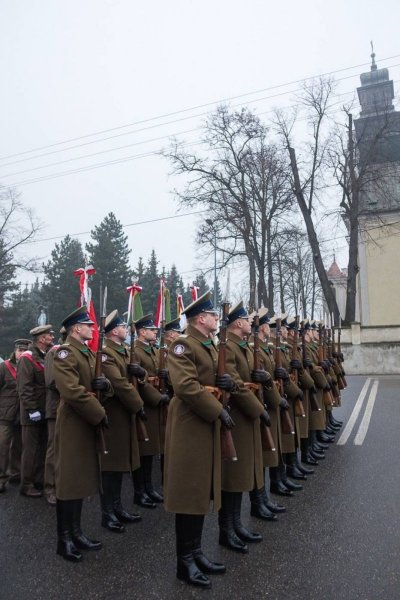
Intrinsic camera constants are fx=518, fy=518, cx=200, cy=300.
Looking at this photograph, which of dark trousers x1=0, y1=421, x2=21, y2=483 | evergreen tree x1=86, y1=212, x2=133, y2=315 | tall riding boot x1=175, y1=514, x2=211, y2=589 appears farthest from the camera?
evergreen tree x1=86, y1=212, x2=133, y2=315

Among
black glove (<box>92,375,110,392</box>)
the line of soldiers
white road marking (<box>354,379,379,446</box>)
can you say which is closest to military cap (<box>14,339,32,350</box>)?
the line of soldiers

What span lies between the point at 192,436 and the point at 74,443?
1.14 m

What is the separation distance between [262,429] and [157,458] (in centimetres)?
410

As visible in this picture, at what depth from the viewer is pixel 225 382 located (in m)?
Answer: 4.10

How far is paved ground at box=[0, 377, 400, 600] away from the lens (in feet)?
12.3

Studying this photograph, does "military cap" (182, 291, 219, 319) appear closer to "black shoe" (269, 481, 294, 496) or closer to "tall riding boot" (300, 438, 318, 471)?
"black shoe" (269, 481, 294, 496)

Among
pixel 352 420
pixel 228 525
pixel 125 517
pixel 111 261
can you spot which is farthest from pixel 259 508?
pixel 111 261

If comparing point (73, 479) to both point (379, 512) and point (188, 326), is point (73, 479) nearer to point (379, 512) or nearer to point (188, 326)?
point (188, 326)

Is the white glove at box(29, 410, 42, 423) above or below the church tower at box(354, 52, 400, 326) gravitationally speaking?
below

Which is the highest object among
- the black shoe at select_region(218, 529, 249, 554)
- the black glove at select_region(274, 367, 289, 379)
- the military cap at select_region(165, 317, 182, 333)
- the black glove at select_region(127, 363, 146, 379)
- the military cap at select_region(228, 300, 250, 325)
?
the military cap at select_region(228, 300, 250, 325)

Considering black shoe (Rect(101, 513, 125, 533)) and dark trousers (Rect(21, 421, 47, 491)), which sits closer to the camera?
black shoe (Rect(101, 513, 125, 533))

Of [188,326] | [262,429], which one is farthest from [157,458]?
[188,326]

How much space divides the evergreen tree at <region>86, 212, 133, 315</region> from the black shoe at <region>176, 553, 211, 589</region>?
4313 centimetres

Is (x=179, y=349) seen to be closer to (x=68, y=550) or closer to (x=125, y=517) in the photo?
(x=68, y=550)
